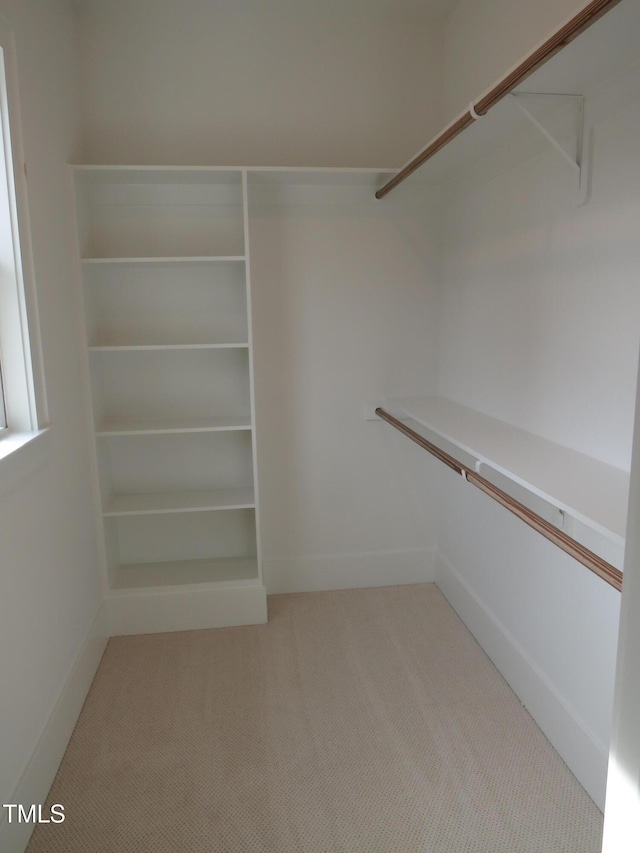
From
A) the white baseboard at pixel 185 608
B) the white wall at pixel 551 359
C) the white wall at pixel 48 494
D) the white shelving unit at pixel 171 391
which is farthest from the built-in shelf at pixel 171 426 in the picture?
the white wall at pixel 551 359

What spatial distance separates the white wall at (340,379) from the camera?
286cm

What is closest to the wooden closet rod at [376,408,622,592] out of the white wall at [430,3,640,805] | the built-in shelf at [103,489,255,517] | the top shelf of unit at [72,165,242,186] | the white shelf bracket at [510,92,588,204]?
the white wall at [430,3,640,805]

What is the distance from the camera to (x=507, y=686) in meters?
2.30

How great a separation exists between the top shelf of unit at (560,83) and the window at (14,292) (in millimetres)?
1289

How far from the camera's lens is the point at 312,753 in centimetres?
199

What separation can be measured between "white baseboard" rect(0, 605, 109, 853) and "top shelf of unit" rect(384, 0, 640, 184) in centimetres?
215

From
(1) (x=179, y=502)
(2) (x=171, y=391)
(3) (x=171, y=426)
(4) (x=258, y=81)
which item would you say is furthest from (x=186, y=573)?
(4) (x=258, y=81)

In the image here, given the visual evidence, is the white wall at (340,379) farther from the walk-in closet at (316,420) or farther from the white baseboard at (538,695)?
the white baseboard at (538,695)

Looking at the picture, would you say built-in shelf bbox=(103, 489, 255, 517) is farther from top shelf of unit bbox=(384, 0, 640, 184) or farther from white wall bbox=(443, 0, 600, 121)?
white wall bbox=(443, 0, 600, 121)

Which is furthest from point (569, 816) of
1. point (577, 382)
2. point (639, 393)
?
point (639, 393)

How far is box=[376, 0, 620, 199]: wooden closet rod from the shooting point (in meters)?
1.07

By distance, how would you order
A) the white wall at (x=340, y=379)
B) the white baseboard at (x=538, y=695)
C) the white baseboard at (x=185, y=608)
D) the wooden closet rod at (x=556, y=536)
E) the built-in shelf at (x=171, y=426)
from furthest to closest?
the white wall at (x=340, y=379) < the white baseboard at (x=185, y=608) < the built-in shelf at (x=171, y=426) < the white baseboard at (x=538, y=695) < the wooden closet rod at (x=556, y=536)

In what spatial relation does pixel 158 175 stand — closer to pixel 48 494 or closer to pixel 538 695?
pixel 48 494

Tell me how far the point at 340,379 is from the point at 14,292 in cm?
154
